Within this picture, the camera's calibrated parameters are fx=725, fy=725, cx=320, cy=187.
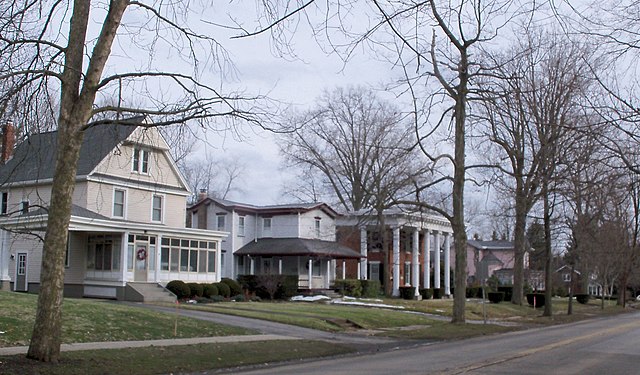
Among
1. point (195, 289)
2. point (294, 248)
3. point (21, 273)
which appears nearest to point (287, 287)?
point (294, 248)

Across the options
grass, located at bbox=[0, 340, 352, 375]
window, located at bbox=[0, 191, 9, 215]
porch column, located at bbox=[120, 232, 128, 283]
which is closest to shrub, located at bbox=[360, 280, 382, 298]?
porch column, located at bbox=[120, 232, 128, 283]

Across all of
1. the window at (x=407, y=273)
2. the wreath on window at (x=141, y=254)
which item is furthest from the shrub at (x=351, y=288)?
the wreath on window at (x=141, y=254)

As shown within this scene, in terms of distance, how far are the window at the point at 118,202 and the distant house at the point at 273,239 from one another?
43.8 feet

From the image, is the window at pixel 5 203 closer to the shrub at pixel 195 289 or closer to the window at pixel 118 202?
the window at pixel 118 202

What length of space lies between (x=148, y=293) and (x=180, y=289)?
2.18 meters

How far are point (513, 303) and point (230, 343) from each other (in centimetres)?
3513

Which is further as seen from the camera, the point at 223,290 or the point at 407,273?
the point at 407,273

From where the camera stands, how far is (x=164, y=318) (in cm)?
2422

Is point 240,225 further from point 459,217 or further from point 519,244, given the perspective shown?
point 459,217

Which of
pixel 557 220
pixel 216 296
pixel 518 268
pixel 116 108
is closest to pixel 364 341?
pixel 116 108

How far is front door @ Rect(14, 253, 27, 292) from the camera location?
40312mm

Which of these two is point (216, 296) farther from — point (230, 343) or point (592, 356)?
point (592, 356)

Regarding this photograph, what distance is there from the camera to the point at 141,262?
40.0 metres

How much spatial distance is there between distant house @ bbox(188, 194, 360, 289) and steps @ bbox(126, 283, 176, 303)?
14.3 metres
